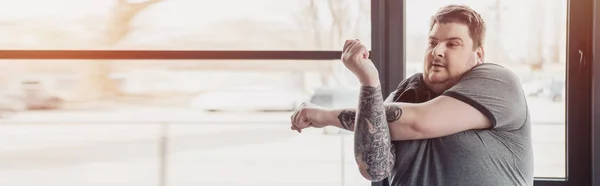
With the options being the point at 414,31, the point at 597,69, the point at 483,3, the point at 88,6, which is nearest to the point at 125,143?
the point at 88,6

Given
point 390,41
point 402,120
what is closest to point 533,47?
point 390,41

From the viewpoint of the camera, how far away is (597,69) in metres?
2.03

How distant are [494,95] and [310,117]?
1.44ft

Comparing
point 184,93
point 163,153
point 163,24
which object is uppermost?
point 163,24

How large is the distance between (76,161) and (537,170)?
167 cm

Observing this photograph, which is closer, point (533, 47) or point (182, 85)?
point (533, 47)

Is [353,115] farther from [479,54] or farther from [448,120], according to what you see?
[479,54]

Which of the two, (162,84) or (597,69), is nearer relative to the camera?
(597,69)

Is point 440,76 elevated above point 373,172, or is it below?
above

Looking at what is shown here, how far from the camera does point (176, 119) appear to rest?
2.23 metres

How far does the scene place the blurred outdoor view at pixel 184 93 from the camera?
2.19m

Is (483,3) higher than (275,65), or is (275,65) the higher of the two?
(483,3)

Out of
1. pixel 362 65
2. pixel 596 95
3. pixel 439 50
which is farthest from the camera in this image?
pixel 596 95

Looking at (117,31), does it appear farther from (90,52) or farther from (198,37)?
(198,37)
